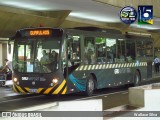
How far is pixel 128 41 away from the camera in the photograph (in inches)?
830

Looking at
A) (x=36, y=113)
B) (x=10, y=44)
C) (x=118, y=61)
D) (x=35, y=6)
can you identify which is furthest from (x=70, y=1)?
(x=36, y=113)

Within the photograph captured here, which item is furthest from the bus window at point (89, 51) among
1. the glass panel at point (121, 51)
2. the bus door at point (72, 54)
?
the glass panel at point (121, 51)

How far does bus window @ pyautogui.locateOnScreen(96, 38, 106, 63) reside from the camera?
1766 cm

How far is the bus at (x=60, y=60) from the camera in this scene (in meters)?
15.0

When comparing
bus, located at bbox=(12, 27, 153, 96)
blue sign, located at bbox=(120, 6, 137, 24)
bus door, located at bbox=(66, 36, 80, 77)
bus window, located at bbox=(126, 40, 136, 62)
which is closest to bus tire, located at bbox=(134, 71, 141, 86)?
bus window, located at bbox=(126, 40, 136, 62)

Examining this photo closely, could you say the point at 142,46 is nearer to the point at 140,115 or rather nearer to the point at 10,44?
the point at 10,44

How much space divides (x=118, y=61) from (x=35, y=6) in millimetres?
6977

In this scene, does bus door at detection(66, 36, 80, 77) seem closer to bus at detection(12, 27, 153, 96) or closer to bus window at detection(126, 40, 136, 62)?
bus at detection(12, 27, 153, 96)

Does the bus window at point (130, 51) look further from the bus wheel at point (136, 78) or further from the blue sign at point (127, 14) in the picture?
the blue sign at point (127, 14)

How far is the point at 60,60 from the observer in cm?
1483

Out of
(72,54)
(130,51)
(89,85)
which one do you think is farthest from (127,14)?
(72,54)

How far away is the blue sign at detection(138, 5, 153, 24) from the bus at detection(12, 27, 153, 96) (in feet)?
27.4

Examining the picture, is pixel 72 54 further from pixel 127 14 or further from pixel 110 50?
pixel 127 14

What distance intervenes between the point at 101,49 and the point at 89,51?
1.14 metres
